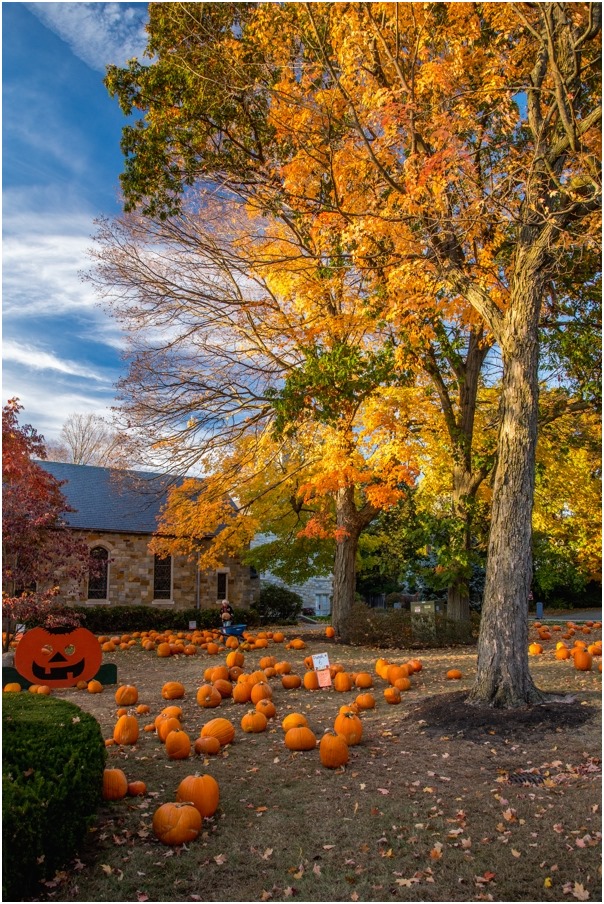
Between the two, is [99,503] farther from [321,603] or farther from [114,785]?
[114,785]

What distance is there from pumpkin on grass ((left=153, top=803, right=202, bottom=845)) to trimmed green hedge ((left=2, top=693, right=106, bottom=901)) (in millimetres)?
481

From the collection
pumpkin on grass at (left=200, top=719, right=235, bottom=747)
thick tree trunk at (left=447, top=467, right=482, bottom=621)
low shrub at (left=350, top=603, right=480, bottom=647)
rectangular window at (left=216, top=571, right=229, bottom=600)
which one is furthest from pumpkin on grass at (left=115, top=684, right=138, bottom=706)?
rectangular window at (left=216, top=571, right=229, bottom=600)

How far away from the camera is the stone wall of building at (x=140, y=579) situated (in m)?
25.0

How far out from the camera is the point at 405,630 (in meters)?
15.0

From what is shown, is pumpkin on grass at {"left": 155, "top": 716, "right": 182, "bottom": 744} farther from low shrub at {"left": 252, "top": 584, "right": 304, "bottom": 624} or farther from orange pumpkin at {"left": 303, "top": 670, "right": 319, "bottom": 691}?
low shrub at {"left": 252, "top": 584, "right": 304, "bottom": 624}

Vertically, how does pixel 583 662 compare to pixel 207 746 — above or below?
above

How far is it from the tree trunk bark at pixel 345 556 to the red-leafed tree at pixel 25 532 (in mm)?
7457

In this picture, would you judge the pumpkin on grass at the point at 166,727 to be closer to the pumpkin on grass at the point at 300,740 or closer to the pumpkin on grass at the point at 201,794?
the pumpkin on grass at the point at 300,740

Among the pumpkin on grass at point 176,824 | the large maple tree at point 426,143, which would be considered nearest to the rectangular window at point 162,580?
the large maple tree at point 426,143

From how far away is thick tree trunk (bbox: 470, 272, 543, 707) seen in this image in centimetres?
742

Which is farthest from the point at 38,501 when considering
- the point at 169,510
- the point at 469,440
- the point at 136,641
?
the point at 469,440

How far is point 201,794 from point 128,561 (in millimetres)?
21453

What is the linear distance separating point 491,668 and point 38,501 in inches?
291

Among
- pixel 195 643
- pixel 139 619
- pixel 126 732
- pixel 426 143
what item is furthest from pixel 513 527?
pixel 139 619
